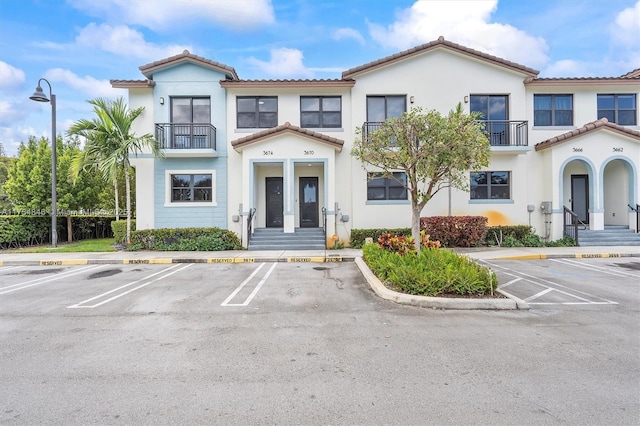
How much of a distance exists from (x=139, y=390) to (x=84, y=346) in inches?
68.5

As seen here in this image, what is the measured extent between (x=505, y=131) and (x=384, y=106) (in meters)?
5.66

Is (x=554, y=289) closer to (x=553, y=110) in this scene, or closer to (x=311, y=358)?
(x=311, y=358)

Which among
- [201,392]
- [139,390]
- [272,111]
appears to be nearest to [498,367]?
[201,392]

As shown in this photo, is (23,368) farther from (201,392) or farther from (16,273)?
(16,273)

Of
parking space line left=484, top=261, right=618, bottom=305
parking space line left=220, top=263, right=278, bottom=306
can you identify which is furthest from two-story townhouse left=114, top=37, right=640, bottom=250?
parking space line left=484, top=261, right=618, bottom=305

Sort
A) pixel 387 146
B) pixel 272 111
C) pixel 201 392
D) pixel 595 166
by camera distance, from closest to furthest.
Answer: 1. pixel 201 392
2. pixel 387 146
3. pixel 595 166
4. pixel 272 111

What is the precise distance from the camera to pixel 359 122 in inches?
587

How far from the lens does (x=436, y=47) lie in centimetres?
1497

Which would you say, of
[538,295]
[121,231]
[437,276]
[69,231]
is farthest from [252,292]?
[69,231]

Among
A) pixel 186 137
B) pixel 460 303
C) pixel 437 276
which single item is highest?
pixel 186 137

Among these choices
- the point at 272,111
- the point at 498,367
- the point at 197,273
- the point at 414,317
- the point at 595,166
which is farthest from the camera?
the point at 272,111

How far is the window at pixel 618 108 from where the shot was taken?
1534 cm

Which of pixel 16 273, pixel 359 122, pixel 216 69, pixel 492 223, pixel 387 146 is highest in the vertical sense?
pixel 216 69

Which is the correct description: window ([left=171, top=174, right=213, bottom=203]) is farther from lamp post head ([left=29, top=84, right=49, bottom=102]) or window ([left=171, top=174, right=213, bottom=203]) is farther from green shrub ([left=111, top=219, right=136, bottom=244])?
lamp post head ([left=29, top=84, right=49, bottom=102])
